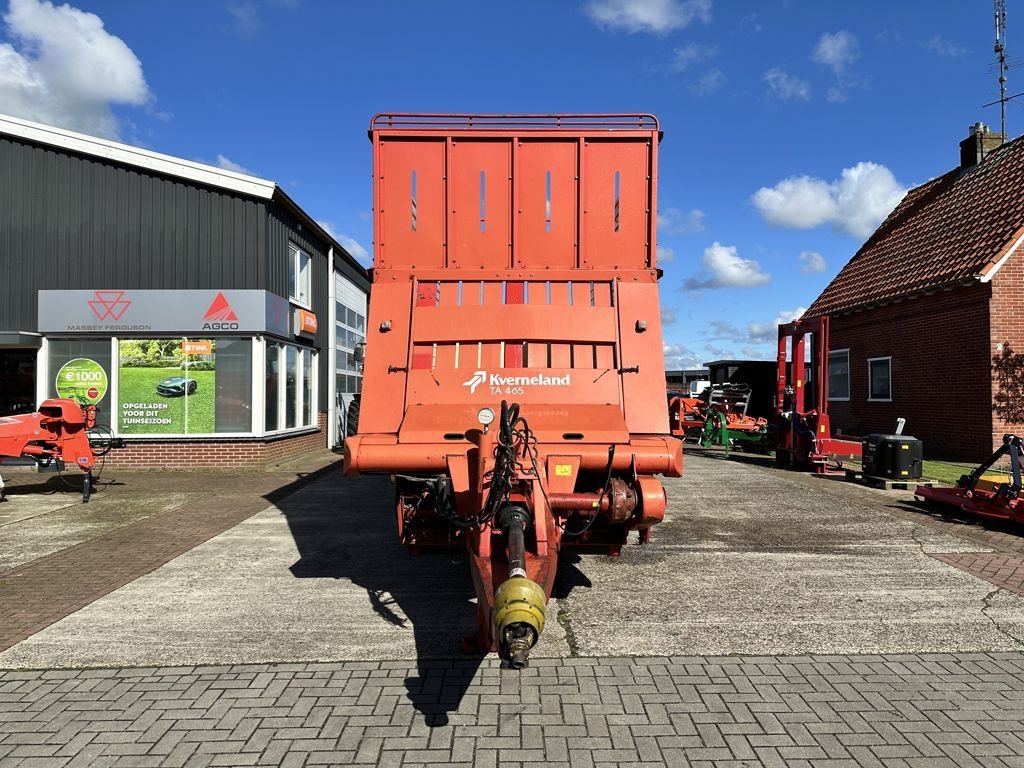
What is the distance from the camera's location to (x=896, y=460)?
1066cm

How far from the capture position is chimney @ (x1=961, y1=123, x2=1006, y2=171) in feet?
57.4

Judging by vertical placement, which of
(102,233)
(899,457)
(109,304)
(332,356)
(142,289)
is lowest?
(899,457)

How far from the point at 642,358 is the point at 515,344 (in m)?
1.02

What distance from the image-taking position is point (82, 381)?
12672 millimetres

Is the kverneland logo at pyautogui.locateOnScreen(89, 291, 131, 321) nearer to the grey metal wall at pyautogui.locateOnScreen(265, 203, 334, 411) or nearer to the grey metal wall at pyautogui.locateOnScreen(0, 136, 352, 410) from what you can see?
the grey metal wall at pyautogui.locateOnScreen(0, 136, 352, 410)

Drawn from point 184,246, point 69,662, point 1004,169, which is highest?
point 1004,169

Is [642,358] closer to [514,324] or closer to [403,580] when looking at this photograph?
[514,324]

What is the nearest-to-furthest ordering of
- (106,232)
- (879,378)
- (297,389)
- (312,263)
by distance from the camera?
(106,232), (297,389), (312,263), (879,378)

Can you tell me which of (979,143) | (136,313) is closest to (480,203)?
(136,313)

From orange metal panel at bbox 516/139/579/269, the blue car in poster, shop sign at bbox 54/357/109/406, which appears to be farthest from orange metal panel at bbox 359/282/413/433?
shop sign at bbox 54/357/109/406

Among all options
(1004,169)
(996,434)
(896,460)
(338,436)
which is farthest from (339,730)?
(1004,169)

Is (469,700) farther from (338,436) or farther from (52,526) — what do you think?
(338,436)

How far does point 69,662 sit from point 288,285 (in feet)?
38.1

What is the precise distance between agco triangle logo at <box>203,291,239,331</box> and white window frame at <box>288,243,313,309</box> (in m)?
2.19
